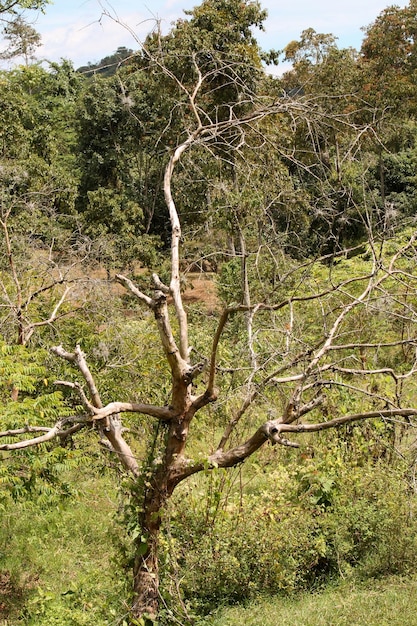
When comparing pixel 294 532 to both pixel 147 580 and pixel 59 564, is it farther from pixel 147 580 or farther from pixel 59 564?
pixel 59 564

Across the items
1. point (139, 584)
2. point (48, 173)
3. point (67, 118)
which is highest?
point (67, 118)

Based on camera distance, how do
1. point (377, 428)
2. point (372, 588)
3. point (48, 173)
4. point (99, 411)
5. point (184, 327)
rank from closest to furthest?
point (99, 411), point (184, 327), point (372, 588), point (377, 428), point (48, 173)

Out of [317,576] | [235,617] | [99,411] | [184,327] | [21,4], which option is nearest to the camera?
[99,411]

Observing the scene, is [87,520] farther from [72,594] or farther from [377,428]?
[377,428]

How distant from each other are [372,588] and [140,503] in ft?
7.94

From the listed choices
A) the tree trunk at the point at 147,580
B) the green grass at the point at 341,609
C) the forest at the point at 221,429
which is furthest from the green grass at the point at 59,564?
the green grass at the point at 341,609

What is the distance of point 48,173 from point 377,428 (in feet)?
49.8

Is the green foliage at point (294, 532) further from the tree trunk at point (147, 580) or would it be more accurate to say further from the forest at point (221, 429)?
the tree trunk at point (147, 580)

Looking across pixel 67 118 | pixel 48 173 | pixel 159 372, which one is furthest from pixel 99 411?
pixel 67 118

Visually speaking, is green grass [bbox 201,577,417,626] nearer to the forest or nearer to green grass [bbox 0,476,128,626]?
the forest

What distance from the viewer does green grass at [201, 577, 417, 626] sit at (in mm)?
4996

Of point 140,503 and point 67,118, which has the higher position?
point 67,118

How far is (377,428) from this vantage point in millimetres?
7262

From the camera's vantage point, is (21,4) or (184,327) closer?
(184,327)
